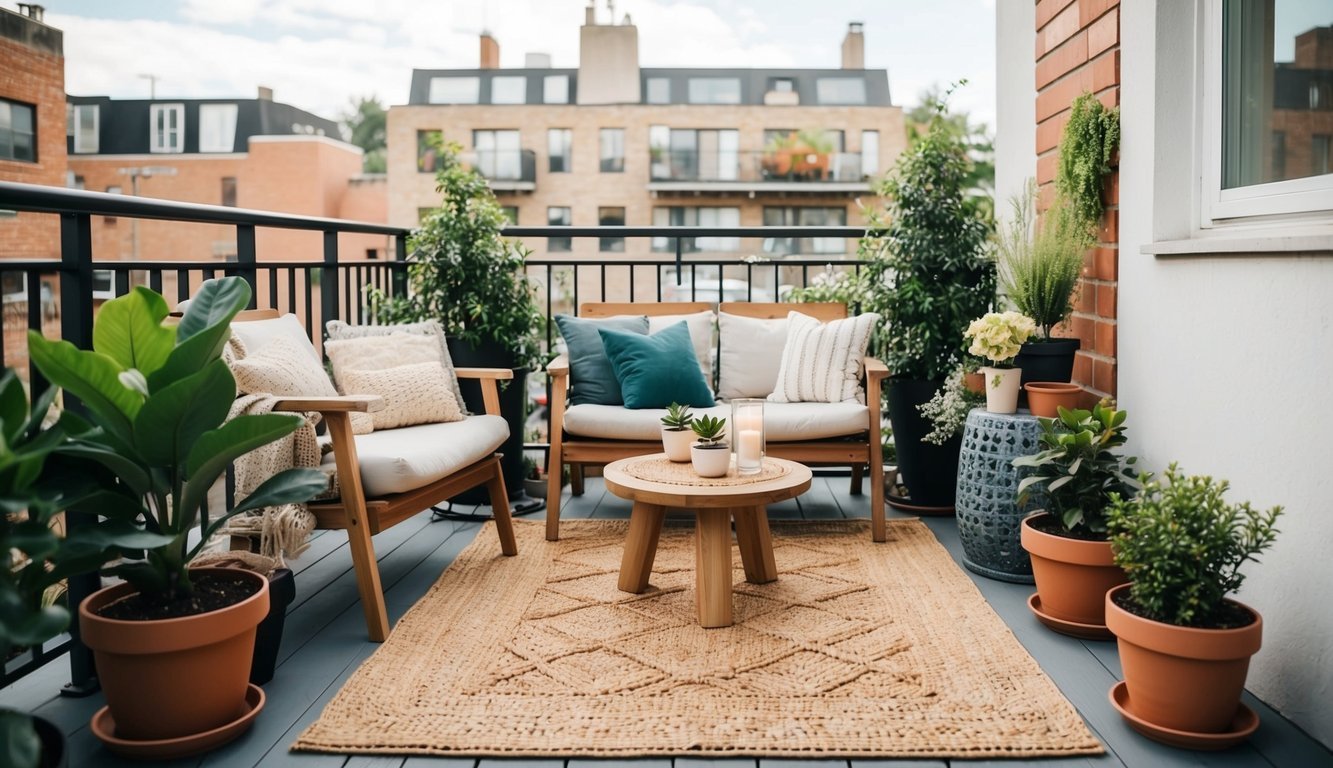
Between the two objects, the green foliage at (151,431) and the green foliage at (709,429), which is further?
the green foliage at (709,429)

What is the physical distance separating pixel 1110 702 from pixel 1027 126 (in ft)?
7.66

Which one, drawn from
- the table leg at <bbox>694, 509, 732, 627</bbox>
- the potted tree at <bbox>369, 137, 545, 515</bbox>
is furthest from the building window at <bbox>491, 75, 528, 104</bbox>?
the table leg at <bbox>694, 509, 732, 627</bbox>

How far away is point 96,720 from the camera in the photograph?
186 cm

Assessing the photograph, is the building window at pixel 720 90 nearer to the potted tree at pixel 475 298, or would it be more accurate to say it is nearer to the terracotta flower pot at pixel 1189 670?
the potted tree at pixel 475 298

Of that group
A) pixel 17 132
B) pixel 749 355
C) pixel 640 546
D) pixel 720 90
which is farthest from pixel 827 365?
pixel 720 90

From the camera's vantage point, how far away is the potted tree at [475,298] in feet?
12.5

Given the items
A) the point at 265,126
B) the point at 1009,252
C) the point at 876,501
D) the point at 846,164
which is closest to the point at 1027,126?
the point at 1009,252

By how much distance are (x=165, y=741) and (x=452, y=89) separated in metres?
25.9

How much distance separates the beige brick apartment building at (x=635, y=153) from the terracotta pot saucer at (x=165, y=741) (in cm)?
2155

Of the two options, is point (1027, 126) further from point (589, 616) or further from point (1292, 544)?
point (589, 616)

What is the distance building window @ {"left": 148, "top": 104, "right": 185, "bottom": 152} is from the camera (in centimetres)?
2509

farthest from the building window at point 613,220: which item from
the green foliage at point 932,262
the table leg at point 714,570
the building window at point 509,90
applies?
the table leg at point 714,570

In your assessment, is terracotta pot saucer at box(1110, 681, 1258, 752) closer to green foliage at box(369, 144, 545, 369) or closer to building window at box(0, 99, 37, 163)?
green foliage at box(369, 144, 545, 369)

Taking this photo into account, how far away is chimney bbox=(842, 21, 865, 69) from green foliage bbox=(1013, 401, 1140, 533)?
81.7ft
